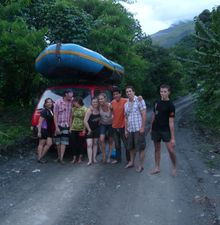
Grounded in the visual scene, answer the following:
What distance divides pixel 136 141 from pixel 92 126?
1268mm

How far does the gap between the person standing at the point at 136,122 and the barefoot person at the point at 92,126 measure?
918mm

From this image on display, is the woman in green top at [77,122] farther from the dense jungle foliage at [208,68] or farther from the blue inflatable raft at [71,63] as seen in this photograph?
the dense jungle foliage at [208,68]

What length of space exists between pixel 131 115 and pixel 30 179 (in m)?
2.62

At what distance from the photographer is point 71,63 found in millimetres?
10430

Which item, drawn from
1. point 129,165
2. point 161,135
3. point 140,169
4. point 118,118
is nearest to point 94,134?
point 118,118

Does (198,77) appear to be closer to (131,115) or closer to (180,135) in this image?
(180,135)

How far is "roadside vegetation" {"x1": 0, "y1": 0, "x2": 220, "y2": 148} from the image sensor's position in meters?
13.1

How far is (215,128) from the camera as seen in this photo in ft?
62.1

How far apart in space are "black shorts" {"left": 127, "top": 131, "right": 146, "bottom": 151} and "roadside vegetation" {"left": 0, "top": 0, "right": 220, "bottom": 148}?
12.5 feet

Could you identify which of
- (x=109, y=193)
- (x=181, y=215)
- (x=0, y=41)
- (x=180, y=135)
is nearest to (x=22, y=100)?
(x=0, y=41)

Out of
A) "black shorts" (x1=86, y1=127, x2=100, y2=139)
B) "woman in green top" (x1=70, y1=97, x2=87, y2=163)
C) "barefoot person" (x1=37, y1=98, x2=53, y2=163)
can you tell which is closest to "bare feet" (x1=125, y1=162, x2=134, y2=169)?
"black shorts" (x1=86, y1=127, x2=100, y2=139)

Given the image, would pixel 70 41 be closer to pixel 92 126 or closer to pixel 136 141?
pixel 92 126

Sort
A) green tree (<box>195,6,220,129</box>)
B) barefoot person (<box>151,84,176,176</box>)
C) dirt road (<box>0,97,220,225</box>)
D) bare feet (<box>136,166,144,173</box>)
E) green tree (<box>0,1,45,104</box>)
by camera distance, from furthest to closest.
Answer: green tree (<box>195,6,220,129</box>)
green tree (<box>0,1,45,104</box>)
bare feet (<box>136,166,144,173</box>)
barefoot person (<box>151,84,176,176</box>)
dirt road (<box>0,97,220,225</box>)

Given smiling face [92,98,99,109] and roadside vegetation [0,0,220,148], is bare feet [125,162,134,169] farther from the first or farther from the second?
roadside vegetation [0,0,220,148]
